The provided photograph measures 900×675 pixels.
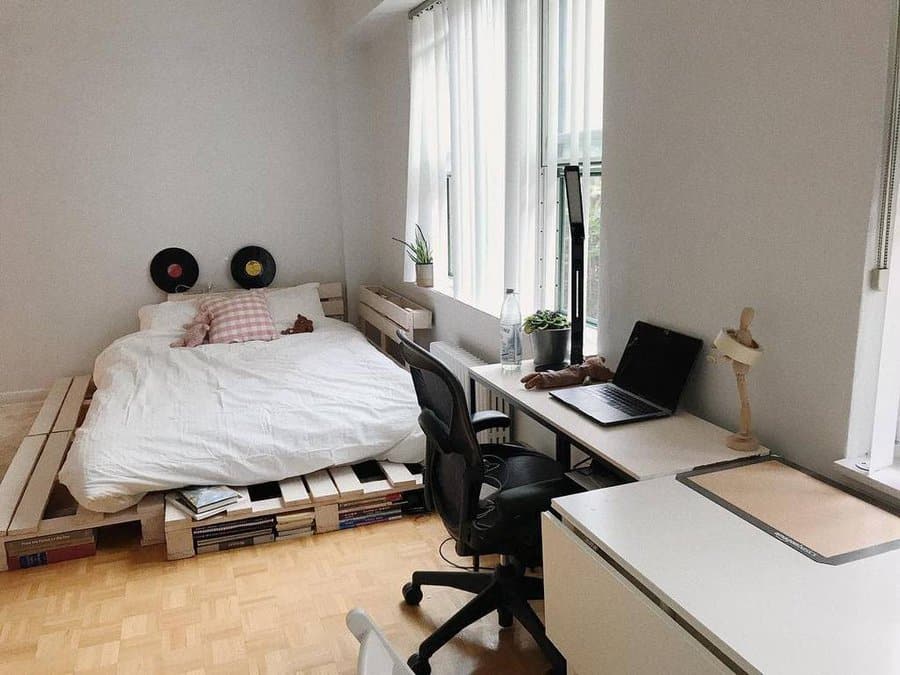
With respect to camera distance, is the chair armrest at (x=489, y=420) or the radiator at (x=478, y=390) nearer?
the chair armrest at (x=489, y=420)

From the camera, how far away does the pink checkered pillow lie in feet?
14.5

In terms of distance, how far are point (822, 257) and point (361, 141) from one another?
4.08m

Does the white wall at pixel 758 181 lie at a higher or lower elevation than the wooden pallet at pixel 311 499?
higher

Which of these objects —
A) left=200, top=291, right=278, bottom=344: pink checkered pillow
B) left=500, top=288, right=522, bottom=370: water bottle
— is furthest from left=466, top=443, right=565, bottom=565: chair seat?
left=200, top=291, right=278, bottom=344: pink checkered pillow

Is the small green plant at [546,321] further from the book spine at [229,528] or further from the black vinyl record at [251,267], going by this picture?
the black vinyl record at [251,267]

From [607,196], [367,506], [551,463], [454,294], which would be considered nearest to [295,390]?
[367,506]

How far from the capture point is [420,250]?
422cm

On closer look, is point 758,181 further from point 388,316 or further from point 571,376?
point 388,316

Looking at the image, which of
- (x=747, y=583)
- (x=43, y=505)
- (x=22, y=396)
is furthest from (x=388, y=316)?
(x=747, y=583)

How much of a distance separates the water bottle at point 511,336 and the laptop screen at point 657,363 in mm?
400

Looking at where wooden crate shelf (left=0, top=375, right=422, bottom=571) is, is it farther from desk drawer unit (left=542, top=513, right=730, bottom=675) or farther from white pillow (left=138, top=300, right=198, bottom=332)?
desk drawer unit (left=542, top=513, right=730, bottom=675)

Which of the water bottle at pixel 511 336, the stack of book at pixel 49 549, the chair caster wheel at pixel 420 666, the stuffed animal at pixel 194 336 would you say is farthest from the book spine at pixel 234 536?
the stuffed animal at pixel 194 336

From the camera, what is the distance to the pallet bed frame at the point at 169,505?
9.14ft

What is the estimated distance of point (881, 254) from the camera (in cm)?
154
